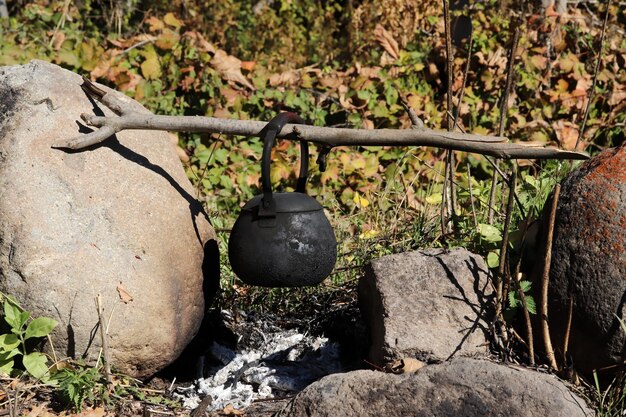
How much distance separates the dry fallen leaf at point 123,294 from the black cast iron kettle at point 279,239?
0.48 m

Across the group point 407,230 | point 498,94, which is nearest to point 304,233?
point 407,230

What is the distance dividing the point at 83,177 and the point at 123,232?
1.00 feet

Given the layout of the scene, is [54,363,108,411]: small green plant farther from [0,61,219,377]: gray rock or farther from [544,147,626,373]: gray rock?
[544,147,626,373]: gray rock

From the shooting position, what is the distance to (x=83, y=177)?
3.50m

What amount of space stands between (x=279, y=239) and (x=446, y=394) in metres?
0.96

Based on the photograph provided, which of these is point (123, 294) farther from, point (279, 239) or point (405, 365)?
point (405, 365)

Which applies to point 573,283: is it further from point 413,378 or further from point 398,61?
point 398,61

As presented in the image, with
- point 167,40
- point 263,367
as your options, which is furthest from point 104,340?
point 167,40

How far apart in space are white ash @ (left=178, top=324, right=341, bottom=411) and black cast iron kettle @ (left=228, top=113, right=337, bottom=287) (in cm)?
63

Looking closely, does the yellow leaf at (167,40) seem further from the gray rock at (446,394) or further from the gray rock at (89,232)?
the gray rock at (446,394)

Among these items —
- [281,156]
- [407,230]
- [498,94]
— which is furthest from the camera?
[498,94]

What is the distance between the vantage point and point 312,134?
3.58 m

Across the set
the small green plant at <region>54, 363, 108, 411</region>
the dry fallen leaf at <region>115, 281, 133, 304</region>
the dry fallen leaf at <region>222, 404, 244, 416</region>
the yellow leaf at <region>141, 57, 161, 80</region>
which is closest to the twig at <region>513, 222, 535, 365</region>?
the dry fallen leaf at <region>222, 404, 244, 416</region>

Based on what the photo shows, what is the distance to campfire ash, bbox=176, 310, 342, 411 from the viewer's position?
3771 mm
